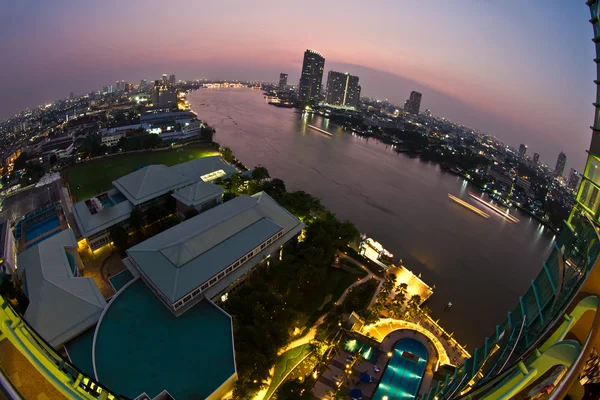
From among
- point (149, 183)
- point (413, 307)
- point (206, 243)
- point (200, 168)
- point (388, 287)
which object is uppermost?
point (206, 243)

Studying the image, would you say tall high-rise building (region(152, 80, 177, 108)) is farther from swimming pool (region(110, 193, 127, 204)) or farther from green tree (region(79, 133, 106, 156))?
swimming pool (region(110, 193, 127, 204))

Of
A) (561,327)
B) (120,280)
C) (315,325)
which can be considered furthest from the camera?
(315,325)

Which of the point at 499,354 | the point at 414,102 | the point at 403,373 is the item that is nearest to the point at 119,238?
the point at 403,373

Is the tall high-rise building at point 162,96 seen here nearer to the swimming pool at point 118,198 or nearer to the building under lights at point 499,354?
the swimming pool at point 118,198

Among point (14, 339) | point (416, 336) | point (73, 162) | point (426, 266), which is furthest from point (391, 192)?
point (73, 162)

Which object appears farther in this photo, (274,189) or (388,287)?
(274,189)

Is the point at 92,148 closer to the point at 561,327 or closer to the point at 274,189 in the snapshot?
the point at 274,189
